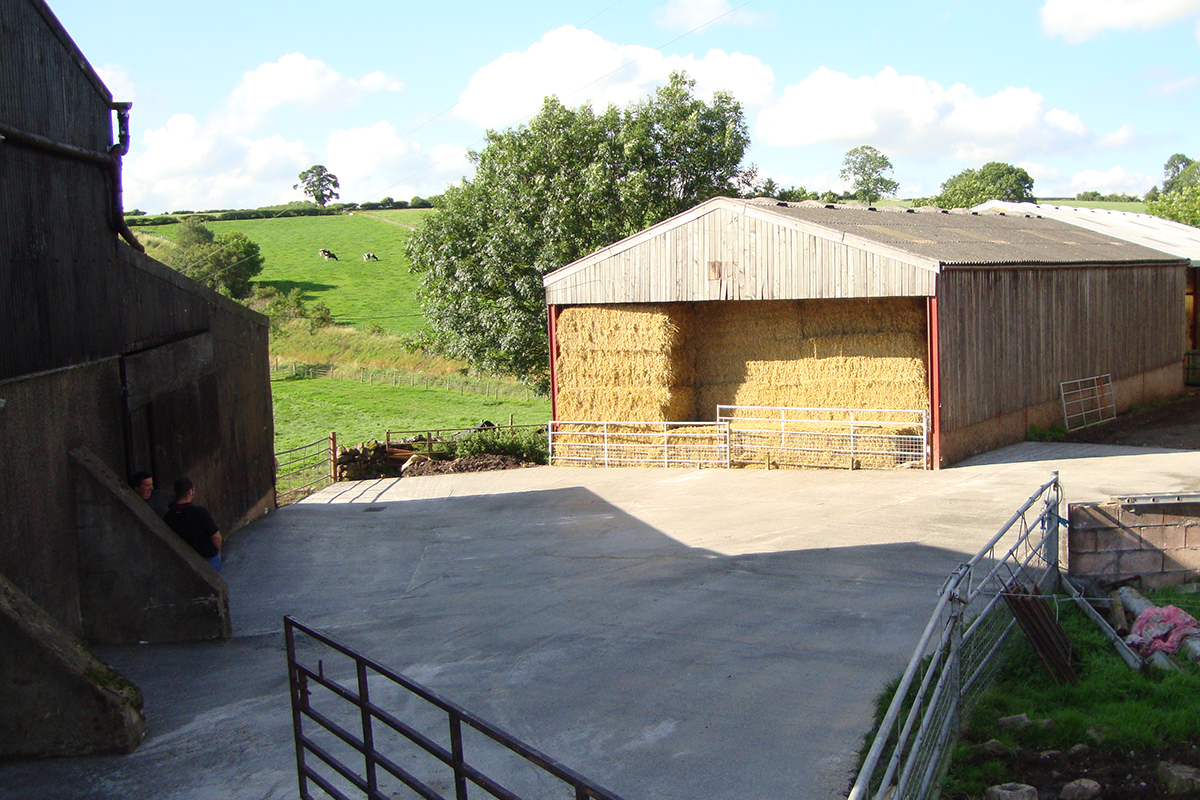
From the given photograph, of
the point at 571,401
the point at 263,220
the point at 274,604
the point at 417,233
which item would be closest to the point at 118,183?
the point at 274,604

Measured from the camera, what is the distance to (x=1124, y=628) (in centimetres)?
988

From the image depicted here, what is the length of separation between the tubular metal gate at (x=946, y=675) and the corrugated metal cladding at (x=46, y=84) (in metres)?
7.88

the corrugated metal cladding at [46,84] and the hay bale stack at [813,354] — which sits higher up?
the corrugated metal cladding at [46,84]

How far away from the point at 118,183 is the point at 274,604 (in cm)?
474

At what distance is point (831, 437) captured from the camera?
1880 centimetres

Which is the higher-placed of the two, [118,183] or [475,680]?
[118,183]

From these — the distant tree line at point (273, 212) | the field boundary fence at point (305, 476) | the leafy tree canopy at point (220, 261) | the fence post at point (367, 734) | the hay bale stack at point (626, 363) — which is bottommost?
the field boundary fence at point (305, 476)

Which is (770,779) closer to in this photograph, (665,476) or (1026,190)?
(665,476)

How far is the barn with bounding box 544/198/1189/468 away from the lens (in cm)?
1806

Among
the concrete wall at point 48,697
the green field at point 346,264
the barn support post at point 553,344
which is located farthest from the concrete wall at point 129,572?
the green field at point 346,264

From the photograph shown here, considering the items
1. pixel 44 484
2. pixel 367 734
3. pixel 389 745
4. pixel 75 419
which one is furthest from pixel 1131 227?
pixel 367 734

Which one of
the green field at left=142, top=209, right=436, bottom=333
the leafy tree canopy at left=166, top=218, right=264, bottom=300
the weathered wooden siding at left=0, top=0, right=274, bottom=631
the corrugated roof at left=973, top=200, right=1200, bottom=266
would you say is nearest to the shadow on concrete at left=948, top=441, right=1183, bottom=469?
the corrugated roof at left=973, top=200, right=1200, bottom=266

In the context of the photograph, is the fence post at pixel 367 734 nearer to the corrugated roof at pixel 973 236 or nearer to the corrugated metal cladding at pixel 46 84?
the corrugated metal cladding at pixel 46 84

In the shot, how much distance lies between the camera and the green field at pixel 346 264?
6288 centimetres
